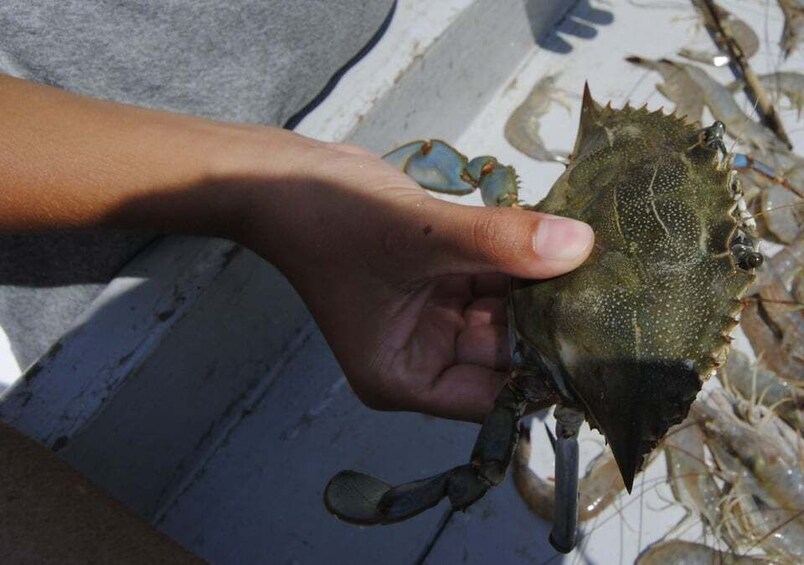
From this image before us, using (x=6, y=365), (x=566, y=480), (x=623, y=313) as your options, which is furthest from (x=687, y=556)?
(x=6, y=365)

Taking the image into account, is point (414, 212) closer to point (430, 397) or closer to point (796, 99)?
point (430, 397)

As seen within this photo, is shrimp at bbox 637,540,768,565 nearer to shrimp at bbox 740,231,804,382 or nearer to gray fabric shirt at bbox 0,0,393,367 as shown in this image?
shrimp at bbox 740,231,804,382

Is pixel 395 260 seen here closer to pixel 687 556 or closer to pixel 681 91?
pixel 687 556

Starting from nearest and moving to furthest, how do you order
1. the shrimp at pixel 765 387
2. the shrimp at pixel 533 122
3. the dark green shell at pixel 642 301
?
1. the dark green shell at pixel 642 301
2. the shrimp at pixel 765 387
3. the shrimp at pixel 533 122

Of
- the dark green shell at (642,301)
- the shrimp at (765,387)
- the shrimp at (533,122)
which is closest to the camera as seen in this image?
the dark green shell at (642,301)

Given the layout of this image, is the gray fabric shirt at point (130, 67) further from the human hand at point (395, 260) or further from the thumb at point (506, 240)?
the thumb at point (506, 240)

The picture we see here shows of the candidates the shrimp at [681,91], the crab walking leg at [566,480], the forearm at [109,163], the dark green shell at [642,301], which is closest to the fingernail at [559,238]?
the dark green shell at [642,301]
